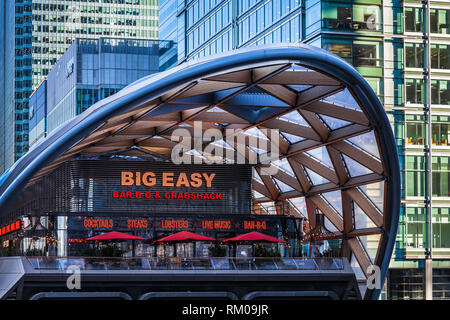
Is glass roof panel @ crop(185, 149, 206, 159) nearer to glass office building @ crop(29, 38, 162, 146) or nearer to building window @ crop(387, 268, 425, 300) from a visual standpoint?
building window @ crop(387, 268, 425, 300)

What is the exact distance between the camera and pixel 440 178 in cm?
6425

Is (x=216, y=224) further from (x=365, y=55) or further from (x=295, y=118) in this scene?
(x=365, y=55)

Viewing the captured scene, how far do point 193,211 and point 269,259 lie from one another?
51.9 ft

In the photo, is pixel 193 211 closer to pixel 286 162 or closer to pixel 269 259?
pixel 286 162

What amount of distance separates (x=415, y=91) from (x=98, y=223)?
28.5 meters

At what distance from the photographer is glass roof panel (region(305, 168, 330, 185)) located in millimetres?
57656

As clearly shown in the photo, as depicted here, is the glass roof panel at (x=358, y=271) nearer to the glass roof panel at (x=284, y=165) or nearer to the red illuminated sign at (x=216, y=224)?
the glass roof panel at (x=284, y=165)

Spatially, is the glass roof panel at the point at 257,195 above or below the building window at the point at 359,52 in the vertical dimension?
below

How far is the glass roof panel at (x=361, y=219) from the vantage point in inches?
2194

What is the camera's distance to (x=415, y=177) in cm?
6378

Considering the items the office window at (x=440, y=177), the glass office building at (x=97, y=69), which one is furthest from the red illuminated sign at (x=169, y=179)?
the glass office building at (x=97, y=69)

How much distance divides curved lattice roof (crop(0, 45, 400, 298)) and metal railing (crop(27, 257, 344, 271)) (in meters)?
4.09

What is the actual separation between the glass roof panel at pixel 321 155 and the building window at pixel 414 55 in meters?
14.0

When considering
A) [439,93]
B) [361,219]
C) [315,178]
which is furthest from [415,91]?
[361,219]
